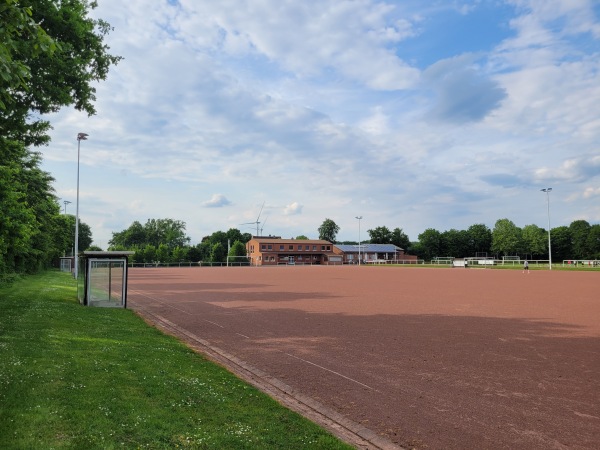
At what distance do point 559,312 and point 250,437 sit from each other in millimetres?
15639

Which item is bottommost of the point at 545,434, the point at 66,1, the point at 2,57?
the point at 545,434

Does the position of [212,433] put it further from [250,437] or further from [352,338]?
[352,338]

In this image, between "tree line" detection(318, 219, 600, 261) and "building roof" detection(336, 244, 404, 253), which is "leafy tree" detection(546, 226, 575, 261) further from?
"building roof" detection(336, 244, 404, 253)

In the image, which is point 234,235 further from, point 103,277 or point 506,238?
point 103,277

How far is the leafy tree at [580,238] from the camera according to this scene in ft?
413

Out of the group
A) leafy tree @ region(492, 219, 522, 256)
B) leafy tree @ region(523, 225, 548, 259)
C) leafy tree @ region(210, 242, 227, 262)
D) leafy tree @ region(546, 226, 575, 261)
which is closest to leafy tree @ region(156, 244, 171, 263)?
leafy tree @ region(210, 242, 227, 262)

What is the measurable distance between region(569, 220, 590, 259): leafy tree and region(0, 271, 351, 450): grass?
5546 inches

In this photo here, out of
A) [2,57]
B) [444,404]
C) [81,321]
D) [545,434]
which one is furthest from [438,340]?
[2,57]

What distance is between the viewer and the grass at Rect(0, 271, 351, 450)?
4.97 meters

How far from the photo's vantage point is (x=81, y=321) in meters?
13.3

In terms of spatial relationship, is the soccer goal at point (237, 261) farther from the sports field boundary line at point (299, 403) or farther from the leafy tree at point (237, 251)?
the sports field boundary line at point (299, 403)

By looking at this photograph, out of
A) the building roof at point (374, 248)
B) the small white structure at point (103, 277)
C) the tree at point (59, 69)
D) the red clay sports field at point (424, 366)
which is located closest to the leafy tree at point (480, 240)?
the building roof at point (374, 248)

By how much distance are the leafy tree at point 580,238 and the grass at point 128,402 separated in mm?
140857

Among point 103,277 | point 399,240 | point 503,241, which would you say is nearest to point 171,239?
point 399,240
